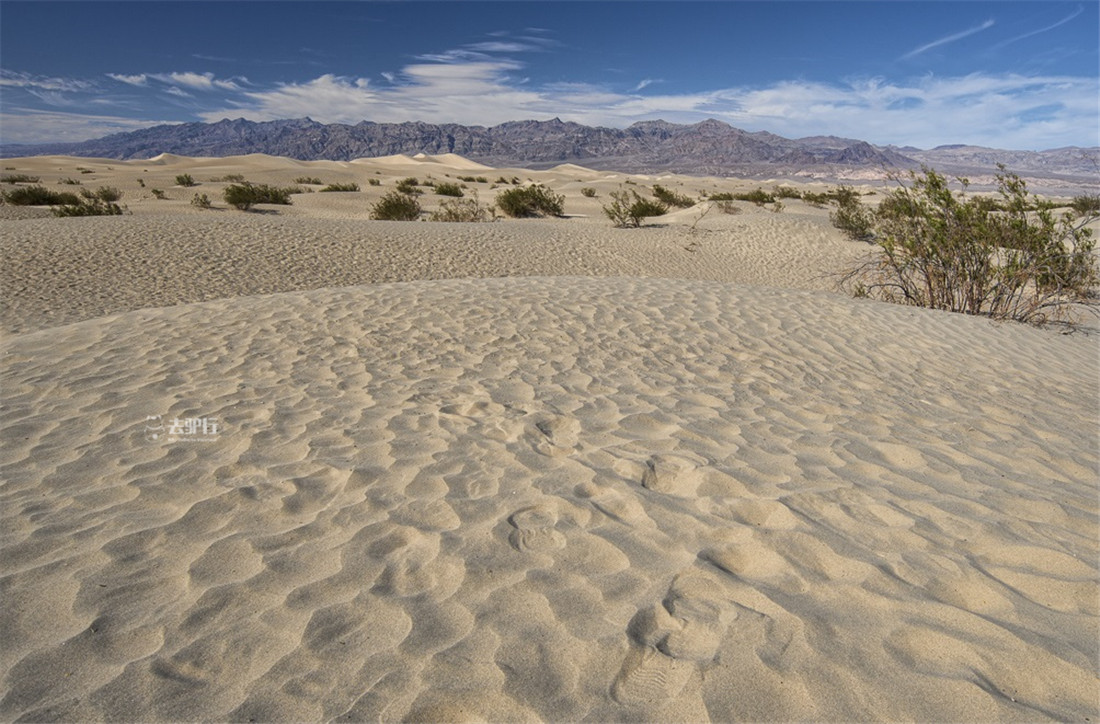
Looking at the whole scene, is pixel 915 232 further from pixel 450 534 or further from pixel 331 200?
pixel 331 200

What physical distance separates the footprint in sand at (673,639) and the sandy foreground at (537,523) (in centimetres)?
1

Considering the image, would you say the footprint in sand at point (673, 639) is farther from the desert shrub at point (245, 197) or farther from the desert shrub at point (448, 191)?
the desert shrub at point (448, 191)

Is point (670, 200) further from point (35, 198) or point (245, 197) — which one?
point (35, 198)

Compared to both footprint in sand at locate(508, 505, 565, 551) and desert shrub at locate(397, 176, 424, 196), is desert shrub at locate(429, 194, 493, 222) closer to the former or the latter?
desert shrub at locate(397, 176, 424, 196)

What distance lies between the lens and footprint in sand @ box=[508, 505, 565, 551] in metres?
2.70

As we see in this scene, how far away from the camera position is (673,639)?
2137 millimetres

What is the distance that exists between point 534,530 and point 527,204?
20.7 metres

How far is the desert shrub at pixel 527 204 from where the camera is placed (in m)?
22.1

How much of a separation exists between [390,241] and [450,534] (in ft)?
39.8

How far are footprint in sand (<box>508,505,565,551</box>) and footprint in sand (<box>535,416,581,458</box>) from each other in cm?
68

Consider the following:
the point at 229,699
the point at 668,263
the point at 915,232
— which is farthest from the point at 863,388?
the point at 668,263

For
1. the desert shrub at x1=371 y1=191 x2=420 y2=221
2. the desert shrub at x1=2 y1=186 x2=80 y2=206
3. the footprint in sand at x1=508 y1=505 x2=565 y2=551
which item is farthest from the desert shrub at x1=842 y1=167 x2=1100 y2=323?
the desert shrub at x1=2 y1=186 x2=80 y2=206

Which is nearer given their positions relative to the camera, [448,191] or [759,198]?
[759,198]

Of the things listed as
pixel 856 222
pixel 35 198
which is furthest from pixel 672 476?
pixel 35 198
